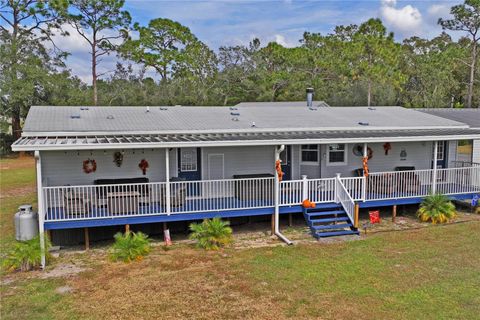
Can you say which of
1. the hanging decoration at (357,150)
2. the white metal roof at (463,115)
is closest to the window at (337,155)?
the hanging decoration at (357,150)

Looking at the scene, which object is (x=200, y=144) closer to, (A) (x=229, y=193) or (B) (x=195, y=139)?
(B) (x=195, y=139)

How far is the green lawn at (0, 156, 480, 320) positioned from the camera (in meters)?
7.84

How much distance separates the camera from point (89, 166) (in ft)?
43.2

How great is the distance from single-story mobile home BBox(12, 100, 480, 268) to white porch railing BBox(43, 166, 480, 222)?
0.04 m

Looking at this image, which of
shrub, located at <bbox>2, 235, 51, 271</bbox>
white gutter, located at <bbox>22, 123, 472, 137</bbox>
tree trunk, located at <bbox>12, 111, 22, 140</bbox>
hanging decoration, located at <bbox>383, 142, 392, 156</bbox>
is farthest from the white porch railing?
tree trunk, located at <bbox>12, 111, 22, 140</bbox>

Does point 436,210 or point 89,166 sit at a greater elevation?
point 89,166

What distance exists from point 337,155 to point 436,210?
3.97 metres

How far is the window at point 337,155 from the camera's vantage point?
15.7m

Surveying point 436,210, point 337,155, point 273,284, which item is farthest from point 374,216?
point 273,284

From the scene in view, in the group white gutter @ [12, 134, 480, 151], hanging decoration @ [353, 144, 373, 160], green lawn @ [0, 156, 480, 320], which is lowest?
green lawn @ [0, 156, 480, 320]

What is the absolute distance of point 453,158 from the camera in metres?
17.5

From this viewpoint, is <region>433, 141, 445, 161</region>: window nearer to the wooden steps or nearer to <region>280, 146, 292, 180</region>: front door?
the wooden steps

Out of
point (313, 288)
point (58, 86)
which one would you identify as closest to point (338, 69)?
point (58, 86)

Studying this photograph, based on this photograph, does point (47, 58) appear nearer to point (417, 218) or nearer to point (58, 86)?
point (58, 86)
